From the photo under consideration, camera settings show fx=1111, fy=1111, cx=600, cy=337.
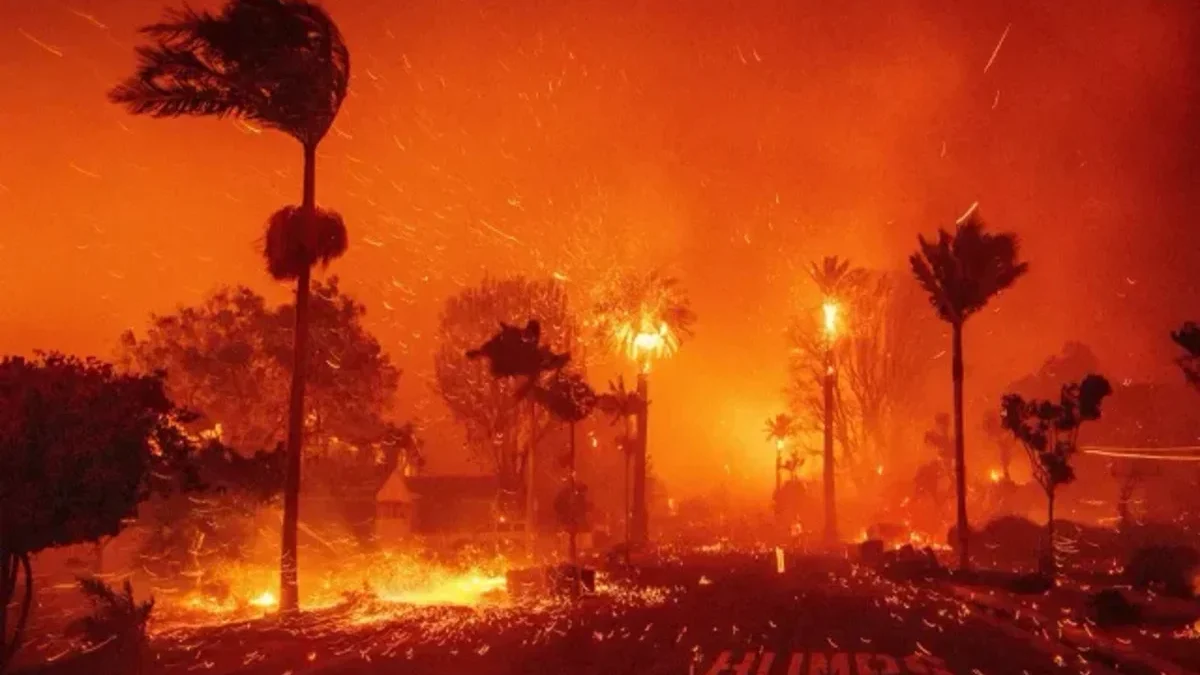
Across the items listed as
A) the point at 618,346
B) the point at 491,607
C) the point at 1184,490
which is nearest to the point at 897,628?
the point at 491,607

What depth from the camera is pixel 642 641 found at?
21.6 metres

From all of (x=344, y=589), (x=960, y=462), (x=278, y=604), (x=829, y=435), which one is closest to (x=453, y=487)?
(x=829, y=435)

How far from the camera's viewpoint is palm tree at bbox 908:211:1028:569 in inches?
1721

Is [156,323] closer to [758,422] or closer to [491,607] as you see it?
[491,607]

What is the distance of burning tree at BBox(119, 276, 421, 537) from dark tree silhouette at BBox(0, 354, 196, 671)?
40151 millimetres

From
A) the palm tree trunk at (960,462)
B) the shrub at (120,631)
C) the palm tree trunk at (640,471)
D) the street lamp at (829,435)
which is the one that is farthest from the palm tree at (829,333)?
the shrub at (120,631)

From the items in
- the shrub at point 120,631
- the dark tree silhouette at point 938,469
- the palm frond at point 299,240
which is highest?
the palm frond at point 299,240

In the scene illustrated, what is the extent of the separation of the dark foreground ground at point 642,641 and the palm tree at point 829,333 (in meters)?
38.7

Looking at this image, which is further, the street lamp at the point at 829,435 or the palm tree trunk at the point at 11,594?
the street lamp at the point at 829,435

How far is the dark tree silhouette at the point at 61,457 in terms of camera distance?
49.4 feet

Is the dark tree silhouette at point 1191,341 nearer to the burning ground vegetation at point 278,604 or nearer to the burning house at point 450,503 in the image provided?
the burning ground vegetation at point 278,604

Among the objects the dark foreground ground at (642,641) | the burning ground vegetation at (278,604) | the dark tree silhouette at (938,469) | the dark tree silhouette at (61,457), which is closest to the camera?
the dark tree silhouette at (61,457)

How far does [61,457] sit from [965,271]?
3633 cm

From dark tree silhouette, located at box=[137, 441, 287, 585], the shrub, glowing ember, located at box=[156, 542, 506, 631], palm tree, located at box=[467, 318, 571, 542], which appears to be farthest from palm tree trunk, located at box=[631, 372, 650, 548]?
the shrub
